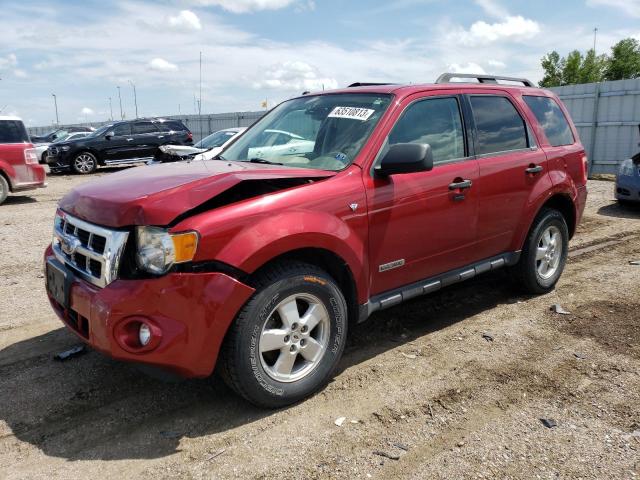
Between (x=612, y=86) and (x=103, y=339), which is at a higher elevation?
(x=612, y=86)

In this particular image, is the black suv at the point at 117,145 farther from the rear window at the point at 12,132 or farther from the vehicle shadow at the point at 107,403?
the vehicle shadow at the point at 107,403

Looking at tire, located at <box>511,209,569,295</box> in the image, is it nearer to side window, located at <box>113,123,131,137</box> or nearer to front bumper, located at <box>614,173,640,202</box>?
front bumper, located at <box>614,173,640,202</box>

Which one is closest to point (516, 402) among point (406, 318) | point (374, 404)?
point (374, 404)

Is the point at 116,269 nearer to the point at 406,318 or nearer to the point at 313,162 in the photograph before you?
the point at 313,162

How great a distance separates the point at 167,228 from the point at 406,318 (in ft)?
8.50

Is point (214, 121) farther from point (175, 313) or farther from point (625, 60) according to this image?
point (625, 60)

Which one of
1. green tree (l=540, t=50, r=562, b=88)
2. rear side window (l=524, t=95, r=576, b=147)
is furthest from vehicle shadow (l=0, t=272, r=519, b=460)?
green tree (l=540, t=50, r=562, b=88)

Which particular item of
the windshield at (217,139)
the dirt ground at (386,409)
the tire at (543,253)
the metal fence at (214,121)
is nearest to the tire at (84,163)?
the windshield at (217,139)

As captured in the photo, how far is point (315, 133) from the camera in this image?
13.3 ft

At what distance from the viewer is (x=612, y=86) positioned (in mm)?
15883

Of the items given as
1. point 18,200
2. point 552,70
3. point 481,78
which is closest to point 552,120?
point 481,78

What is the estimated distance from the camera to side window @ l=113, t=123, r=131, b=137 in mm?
19312

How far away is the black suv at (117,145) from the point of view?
18.4 meters

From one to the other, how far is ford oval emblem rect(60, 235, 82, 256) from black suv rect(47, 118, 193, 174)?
54.2 feet
